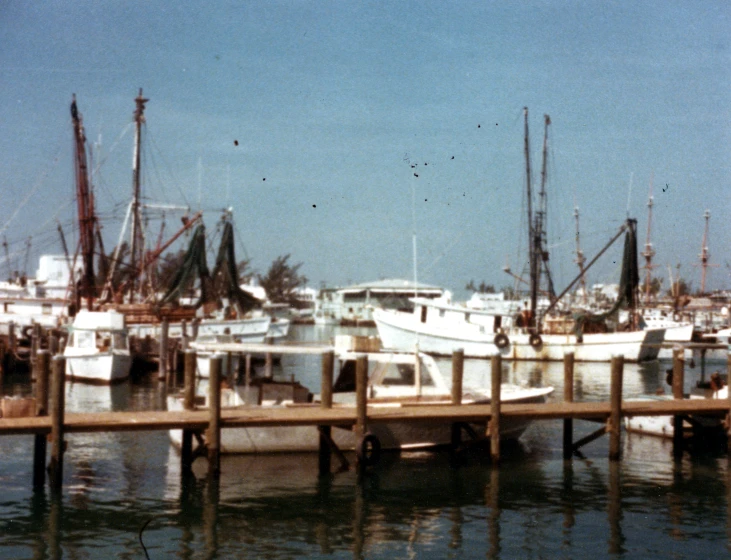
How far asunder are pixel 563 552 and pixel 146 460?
429 inches

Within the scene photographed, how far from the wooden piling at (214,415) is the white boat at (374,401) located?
267 centimetres

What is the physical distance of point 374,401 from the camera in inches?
920

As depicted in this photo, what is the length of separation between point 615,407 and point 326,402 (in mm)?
6703

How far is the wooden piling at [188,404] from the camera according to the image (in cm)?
2041

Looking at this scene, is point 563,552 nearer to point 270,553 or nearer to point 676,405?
point 270,553

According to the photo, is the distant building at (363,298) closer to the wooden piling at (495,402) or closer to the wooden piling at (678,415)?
the wooden piling at (678,415)

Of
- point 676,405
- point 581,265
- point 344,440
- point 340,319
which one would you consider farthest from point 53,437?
point 340,319

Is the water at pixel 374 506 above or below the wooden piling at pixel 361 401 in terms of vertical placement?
below

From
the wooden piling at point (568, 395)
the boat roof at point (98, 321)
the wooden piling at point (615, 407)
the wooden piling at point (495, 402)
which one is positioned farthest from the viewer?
the boat roof at point (98, 321)

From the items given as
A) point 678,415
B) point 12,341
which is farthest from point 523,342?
point 678,415

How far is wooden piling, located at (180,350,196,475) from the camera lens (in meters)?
20.4

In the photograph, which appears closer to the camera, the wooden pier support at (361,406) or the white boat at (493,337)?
the wooden pier support at (361,406)

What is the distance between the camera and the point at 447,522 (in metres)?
18.0

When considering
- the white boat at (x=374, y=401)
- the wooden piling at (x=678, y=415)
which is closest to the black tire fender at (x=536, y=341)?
the wooden piling at (x=678, y=415)
